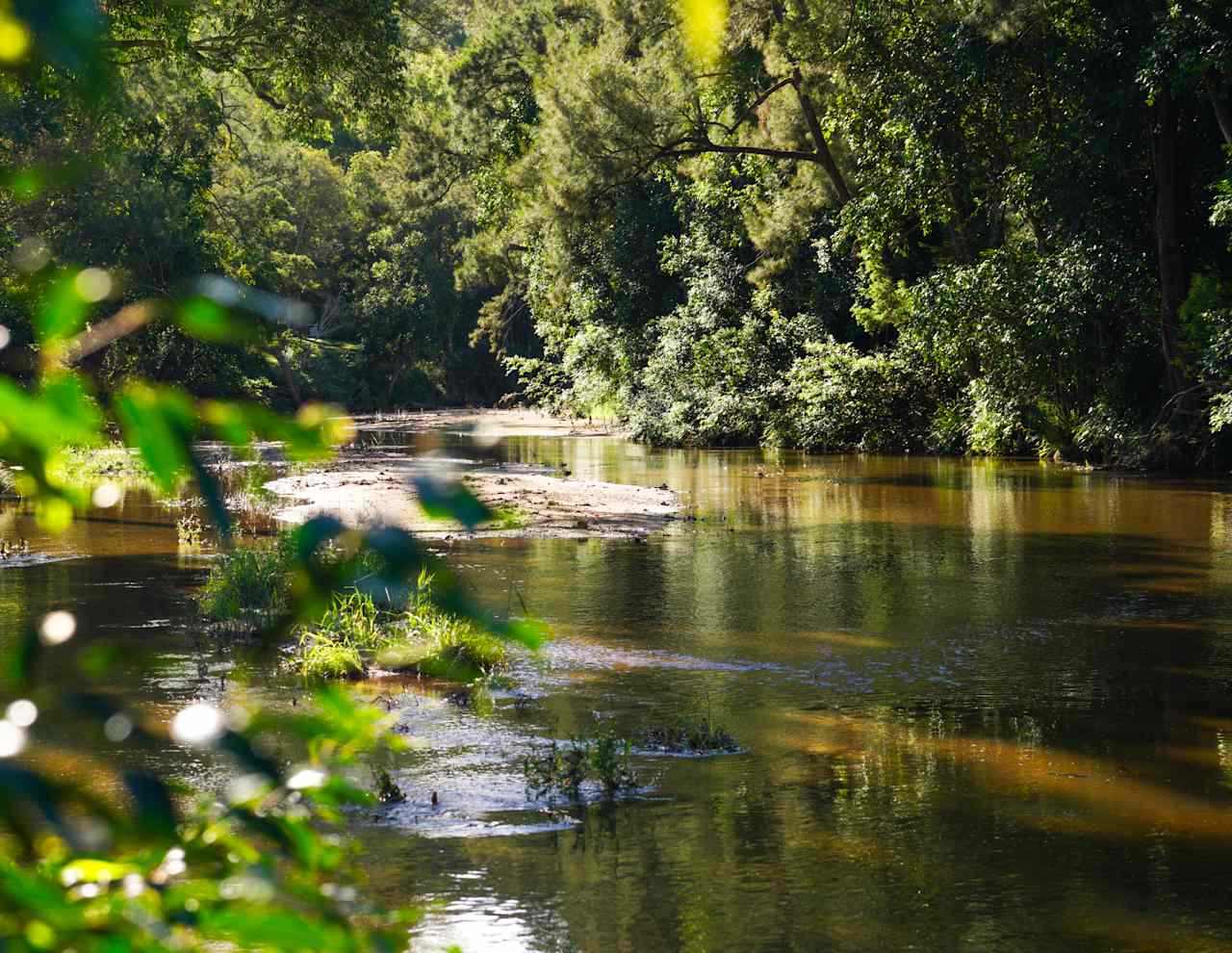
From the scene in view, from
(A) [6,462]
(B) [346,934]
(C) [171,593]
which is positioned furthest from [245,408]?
(C) [171,593]

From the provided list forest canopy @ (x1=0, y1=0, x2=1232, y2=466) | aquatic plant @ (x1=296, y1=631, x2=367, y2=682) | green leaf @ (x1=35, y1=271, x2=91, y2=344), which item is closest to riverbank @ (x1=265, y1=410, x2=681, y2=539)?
forest canopy @ (x1=0, y1=0, x2=1232, y2=466)

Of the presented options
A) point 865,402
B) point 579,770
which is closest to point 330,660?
point 579,770

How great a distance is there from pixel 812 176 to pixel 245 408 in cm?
3200

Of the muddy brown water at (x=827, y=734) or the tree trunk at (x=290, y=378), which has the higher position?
the tree trunk at (x=290, y=378)

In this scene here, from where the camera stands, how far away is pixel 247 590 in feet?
37.6

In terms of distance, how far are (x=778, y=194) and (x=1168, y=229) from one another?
11.8m

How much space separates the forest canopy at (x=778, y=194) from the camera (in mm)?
21500

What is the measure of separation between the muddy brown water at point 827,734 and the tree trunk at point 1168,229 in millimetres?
7134

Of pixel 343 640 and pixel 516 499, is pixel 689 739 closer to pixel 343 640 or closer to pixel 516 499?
pixel 343 640

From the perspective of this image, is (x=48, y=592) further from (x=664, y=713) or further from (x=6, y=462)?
(x=6, y=462)

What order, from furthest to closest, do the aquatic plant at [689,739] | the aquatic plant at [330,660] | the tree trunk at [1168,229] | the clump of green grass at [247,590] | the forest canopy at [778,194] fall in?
the tree trunk at [1168,229]
the forest canopy at [778,194]
the clump of green grass at [247,590]
the aquatic plant at [330,660]
the aquatic plant at [689,739]

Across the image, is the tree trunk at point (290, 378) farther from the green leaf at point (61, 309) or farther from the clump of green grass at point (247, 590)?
the green leaf at point (61, 309)

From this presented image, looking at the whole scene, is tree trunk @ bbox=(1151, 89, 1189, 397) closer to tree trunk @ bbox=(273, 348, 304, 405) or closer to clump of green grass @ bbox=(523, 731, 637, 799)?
clump of green grass @ bbox=(523, 731, 637, 799)

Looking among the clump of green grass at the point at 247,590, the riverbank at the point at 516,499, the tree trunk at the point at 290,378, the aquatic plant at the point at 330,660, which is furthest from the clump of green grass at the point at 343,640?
the tree trunk at the point at 290,378
